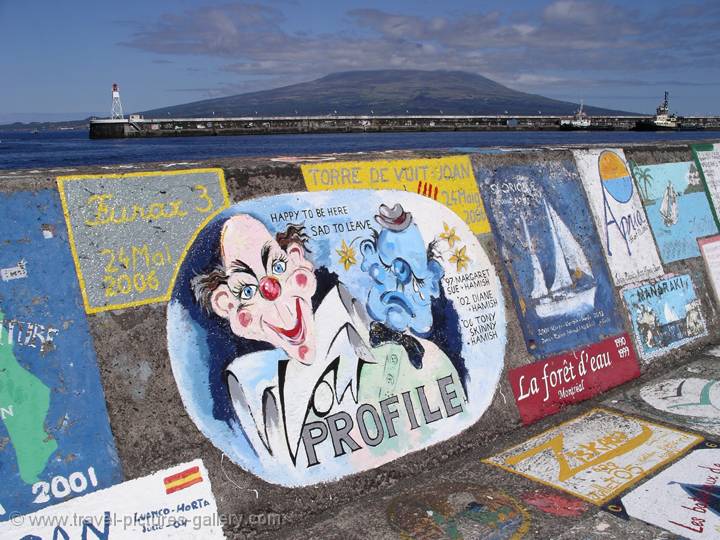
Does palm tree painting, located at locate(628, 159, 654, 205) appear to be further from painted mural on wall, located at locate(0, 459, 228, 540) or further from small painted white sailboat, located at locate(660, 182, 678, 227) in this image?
painted mural on wall, located at locate(0, 459, 228, 540)

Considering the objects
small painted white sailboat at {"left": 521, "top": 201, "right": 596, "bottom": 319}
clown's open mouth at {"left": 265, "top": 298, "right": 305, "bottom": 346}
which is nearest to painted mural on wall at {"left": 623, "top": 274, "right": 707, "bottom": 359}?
small painted white sailboat at {"left": 521, "top": 201, "right": 596, "bottom": 319}

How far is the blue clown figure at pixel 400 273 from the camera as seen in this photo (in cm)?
520

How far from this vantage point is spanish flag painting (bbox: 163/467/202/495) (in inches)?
151

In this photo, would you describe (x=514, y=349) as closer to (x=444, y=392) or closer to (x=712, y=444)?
(x=444, y=392)

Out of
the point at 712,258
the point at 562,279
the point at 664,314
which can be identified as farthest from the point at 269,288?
the point at 712,258

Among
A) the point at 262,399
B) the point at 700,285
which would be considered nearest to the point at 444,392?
the point at 262,399

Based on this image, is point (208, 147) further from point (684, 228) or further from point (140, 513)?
point (140, 513)

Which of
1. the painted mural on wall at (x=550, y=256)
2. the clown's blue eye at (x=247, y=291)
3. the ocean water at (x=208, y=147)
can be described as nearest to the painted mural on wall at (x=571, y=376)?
the painted mural on wall at (x=550, y=256)

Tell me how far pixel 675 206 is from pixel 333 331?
19.0 ft

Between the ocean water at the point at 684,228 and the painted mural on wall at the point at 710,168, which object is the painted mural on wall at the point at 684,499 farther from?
the painted mural on wall at the point at 710,168

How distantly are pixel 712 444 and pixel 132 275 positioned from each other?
4.91 m

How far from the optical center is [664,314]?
741 centimetres

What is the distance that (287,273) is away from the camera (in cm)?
473

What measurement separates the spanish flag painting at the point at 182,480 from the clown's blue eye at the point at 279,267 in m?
1.51
